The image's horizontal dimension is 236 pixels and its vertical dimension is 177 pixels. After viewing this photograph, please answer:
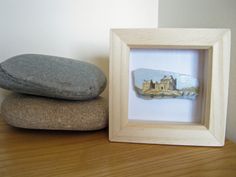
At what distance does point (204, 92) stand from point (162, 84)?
0.28ft

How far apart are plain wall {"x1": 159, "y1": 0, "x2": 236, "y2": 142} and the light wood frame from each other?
2.2 inches

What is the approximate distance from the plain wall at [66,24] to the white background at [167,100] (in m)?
0.23

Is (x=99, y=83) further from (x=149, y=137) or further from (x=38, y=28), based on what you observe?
(x=38, y=28)

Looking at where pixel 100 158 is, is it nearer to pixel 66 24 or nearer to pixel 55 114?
pixel 55 114

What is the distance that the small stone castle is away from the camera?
44 centimetres

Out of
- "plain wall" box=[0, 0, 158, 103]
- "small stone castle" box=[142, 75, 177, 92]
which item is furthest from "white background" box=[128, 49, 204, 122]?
"plain wall" box=[0, 0, 158, 103]

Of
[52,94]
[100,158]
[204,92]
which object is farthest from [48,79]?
[204,92]

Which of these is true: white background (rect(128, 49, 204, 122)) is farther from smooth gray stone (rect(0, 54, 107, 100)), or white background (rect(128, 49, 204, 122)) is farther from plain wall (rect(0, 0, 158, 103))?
plain wall (rect(0, 0, 158, 103))

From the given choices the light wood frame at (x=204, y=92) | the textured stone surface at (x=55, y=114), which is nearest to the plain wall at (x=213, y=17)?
the light wood frame at (x=204, y=92)

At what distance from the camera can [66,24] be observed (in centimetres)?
64

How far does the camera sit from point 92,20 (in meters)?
0.65

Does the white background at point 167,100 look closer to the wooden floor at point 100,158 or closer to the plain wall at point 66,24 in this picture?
the wooden floor at point 100,158

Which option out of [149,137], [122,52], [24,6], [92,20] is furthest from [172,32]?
[24,6]

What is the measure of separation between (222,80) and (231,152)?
0.13m
